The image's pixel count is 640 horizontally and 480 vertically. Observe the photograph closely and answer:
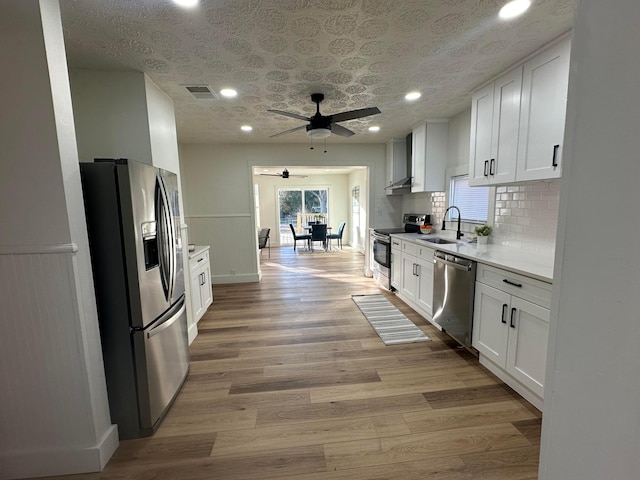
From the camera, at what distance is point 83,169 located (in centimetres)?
154

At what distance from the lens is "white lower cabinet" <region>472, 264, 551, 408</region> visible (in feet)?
5.87

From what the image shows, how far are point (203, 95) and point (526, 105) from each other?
2883mm

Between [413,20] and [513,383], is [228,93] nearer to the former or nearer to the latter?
[413,20]

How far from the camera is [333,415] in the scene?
1862 millimetres

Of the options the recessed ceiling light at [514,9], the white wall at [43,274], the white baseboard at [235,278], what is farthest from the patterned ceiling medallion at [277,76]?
the white baseboard at [235,278]

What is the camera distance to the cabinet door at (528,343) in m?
1.77

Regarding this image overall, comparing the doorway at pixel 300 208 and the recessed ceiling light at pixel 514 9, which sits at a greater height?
the recessed ceiling light at pixel 514 9

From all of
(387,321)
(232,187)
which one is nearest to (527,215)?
(387,321)

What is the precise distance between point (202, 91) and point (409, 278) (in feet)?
10.4

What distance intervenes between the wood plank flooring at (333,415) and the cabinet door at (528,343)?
0.68 ft

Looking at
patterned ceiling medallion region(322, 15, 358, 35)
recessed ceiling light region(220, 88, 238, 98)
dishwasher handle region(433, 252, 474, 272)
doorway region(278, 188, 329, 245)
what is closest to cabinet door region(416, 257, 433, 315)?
dishwasher handle region(433, 252, 474, 272)

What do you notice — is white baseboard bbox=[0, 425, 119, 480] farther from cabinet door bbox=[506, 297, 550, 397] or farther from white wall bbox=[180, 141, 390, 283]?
white wall bbox=[180, 141, 390, 283]

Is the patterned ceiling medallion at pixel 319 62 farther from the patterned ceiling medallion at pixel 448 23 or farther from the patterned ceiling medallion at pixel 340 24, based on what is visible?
the patterned ceiling medallion at pixel 448 23

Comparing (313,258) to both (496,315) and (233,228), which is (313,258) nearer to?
(233,228)
